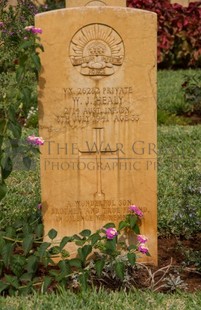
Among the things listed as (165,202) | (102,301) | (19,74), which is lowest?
(102,301)

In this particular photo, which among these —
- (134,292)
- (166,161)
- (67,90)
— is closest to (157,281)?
(134,292)

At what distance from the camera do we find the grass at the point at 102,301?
3.75m

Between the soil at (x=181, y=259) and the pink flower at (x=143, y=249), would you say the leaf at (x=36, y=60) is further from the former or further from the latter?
the soil at (x=181, y=259)

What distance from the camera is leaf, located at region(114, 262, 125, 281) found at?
414cm

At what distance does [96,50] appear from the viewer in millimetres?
4461

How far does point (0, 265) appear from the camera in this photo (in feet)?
14.4

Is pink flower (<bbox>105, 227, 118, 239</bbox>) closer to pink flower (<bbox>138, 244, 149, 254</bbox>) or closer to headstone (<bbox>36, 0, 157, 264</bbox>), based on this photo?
pink flower (<bbox>138, 244, 149, 254</bbox>)

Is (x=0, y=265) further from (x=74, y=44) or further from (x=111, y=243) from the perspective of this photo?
(x=74, y=44)

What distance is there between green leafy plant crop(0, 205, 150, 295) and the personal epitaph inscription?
81 centimetres

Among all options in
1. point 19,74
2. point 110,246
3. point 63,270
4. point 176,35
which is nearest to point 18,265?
point 63,270

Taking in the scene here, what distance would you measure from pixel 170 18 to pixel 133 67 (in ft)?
29.5

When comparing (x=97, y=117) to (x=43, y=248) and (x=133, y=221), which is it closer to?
(x=133, y=221)

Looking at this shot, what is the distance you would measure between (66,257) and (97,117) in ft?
2.63

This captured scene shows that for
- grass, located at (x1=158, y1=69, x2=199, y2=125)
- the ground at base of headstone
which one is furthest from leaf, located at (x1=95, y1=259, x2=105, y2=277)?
grass, located at (x1=158, y1=69, x2=199, y2=125)
